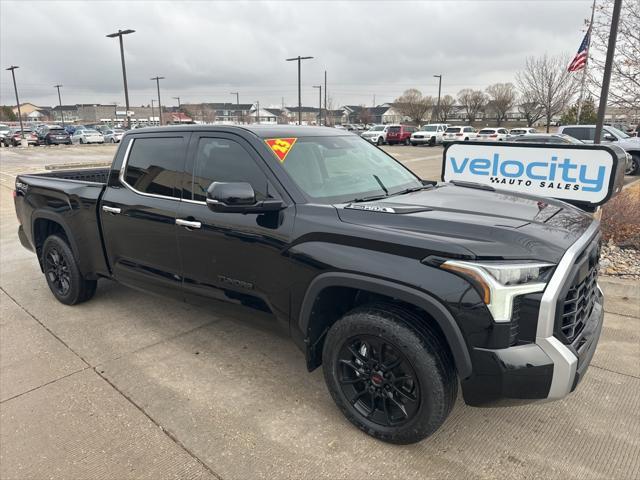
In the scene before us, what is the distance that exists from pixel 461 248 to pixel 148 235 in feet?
8.20

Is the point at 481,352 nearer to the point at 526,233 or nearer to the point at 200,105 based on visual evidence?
the point at 526,233

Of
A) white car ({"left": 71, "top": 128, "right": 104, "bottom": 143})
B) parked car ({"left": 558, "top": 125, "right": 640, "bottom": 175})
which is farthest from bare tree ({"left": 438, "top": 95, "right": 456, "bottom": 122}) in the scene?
parked car ({"left": 558, "top": 125, "right": 640, "bottom": 175})

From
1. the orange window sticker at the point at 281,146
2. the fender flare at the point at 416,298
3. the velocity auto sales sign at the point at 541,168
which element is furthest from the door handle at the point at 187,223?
the velocity auto sales sign at the point at 541,168

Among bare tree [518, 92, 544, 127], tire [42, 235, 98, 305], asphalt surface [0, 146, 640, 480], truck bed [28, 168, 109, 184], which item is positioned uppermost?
bare tree [518, 92, 544, 127]

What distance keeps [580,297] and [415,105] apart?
74.8m

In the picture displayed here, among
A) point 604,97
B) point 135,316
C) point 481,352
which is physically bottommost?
point 135,316

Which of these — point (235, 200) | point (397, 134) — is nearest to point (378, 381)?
point (235, 200)

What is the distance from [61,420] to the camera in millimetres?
2875

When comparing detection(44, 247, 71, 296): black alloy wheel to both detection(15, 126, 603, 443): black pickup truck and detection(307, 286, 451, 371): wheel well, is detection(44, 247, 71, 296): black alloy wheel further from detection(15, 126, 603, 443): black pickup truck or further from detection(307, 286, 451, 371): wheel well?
detection(307, 286, 451, 371): wheel well

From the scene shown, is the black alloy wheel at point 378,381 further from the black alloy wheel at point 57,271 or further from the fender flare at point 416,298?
the black alloy wheel at point 57,271

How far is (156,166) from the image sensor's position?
3717mm

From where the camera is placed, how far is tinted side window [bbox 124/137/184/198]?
354 centimetres

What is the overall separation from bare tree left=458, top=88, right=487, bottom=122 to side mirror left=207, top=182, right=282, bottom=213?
72527 mm

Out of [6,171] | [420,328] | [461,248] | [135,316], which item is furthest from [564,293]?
Answer: [6,171]
